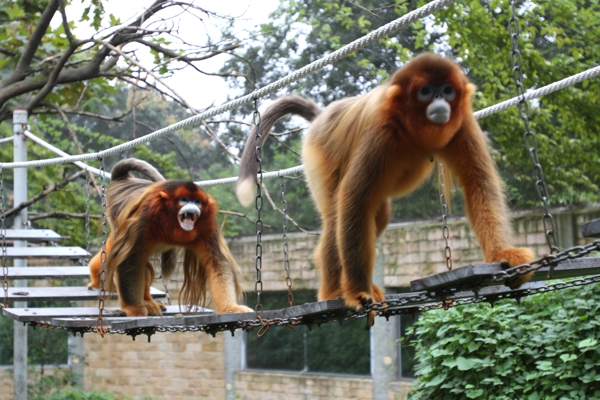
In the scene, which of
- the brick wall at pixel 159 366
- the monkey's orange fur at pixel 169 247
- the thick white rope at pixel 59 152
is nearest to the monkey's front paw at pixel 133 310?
the monkey's orange fur at pixel 169 247

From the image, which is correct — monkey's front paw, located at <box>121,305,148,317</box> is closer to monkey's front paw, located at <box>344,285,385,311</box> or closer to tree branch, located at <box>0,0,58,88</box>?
monkey's front paw, located at <box>344,285,385,311</box>

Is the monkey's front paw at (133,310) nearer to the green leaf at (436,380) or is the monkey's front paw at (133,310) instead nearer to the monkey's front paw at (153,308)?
the monkey's front paw at (153,308)

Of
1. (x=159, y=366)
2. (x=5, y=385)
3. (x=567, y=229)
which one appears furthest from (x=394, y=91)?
(x=5, y=385)

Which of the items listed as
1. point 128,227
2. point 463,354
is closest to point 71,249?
point 128,227

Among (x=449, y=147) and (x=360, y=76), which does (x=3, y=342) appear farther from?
(x=449, y=147)

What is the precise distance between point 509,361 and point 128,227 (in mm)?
2751

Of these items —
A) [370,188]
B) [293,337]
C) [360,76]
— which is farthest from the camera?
[293,337]

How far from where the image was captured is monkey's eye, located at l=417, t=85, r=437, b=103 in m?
2.78

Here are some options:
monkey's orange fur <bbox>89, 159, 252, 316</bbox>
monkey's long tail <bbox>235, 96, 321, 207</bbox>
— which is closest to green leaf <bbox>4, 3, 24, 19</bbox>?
monkey's orange fur <bbox>89, 159, 252, 316</bbox>

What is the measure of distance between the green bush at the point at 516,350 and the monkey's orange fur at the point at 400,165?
1790 mm

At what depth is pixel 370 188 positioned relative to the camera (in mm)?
2859

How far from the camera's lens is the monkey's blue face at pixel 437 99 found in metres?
2.71

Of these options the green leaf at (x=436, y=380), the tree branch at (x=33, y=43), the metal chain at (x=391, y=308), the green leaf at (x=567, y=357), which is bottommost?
the green leaf at (x=436, y=380)

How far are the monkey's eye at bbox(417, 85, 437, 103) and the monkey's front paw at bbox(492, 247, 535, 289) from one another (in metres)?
0.68
